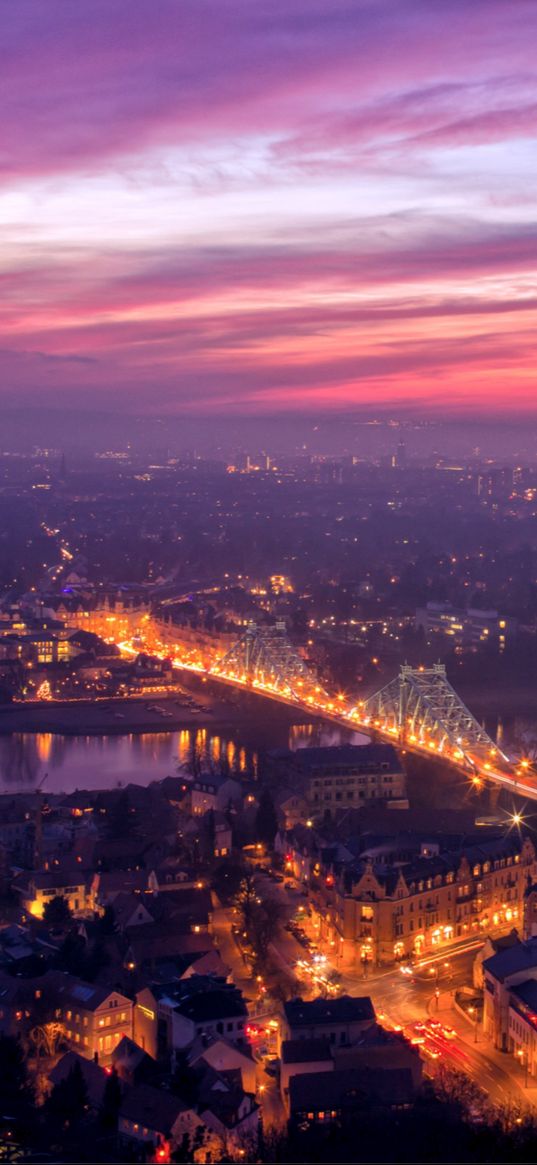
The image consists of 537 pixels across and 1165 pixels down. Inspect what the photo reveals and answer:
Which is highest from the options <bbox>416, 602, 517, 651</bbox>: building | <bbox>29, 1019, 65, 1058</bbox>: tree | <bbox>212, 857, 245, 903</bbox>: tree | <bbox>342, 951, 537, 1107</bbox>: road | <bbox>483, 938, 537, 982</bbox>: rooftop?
<bbox>483, 938, 537, 982</bbox>: rooftop

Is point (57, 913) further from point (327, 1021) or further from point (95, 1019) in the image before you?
point (327, 1021)

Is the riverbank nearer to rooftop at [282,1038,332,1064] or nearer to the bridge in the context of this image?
the bridge

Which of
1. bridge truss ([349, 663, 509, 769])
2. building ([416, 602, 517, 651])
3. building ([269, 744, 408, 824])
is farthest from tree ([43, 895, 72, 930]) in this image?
building ([416, 602, 517, 651])

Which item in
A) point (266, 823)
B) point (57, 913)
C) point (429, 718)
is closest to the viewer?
point (57, 913)

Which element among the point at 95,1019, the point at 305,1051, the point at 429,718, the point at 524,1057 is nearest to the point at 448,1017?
the point at 524,1057

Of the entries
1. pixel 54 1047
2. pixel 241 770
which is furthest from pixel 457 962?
pixel 241 770

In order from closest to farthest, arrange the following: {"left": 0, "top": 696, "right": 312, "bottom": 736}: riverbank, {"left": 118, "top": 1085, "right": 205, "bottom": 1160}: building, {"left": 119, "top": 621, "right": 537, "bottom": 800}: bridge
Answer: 1. {"left": 118, "top": 1085, "right": 205, "bottom": 1160}: building
2. {"left": 119, "top": 621, "right": 537, "bottom": 800}: bridge
3. {"left": 0, "top": 696, "right": 312, "bottom": 736}: riverbank

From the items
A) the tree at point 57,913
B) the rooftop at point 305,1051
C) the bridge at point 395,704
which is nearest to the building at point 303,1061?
the rooftop at point 305,1051

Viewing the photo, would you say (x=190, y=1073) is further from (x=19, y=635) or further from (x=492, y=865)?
(x=19, y=635)
